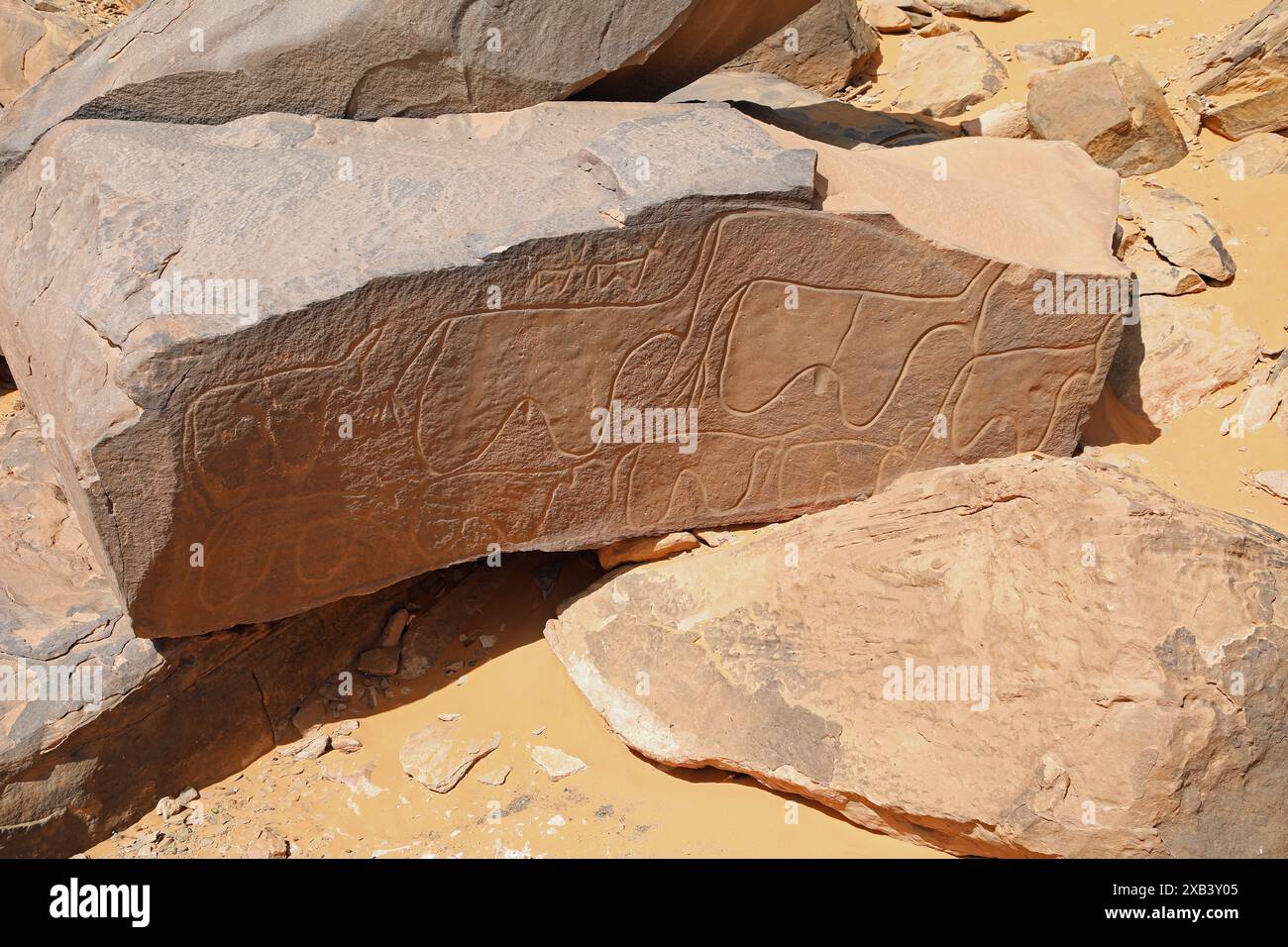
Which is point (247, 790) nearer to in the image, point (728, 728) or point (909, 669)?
point (728, 728)

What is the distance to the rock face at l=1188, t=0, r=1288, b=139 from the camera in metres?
5.56

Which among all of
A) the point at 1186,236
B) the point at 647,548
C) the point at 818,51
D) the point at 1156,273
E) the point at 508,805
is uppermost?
the point at 818,51

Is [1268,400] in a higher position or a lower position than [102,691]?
higher

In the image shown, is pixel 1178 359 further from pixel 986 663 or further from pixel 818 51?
pixel 818 51

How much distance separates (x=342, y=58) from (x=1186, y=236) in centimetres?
348

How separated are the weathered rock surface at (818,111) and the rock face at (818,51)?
1.56ft

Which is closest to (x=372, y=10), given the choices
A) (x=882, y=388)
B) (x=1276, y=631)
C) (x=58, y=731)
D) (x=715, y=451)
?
(x=715, y=451)

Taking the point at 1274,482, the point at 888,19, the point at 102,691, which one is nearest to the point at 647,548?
the point at 102,691

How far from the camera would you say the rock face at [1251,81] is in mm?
5562

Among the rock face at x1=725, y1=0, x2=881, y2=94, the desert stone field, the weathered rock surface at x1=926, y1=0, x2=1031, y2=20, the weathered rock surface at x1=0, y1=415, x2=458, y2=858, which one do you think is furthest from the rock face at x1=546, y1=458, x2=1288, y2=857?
the weathered rock surface at x1=926, y1=0, x2=1031, y2=20

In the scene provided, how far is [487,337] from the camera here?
3.29 meters

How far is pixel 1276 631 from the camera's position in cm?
293

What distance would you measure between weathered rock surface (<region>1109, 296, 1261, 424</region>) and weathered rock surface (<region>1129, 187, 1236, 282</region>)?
215 millimetres

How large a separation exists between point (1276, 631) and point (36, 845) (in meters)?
3.36
